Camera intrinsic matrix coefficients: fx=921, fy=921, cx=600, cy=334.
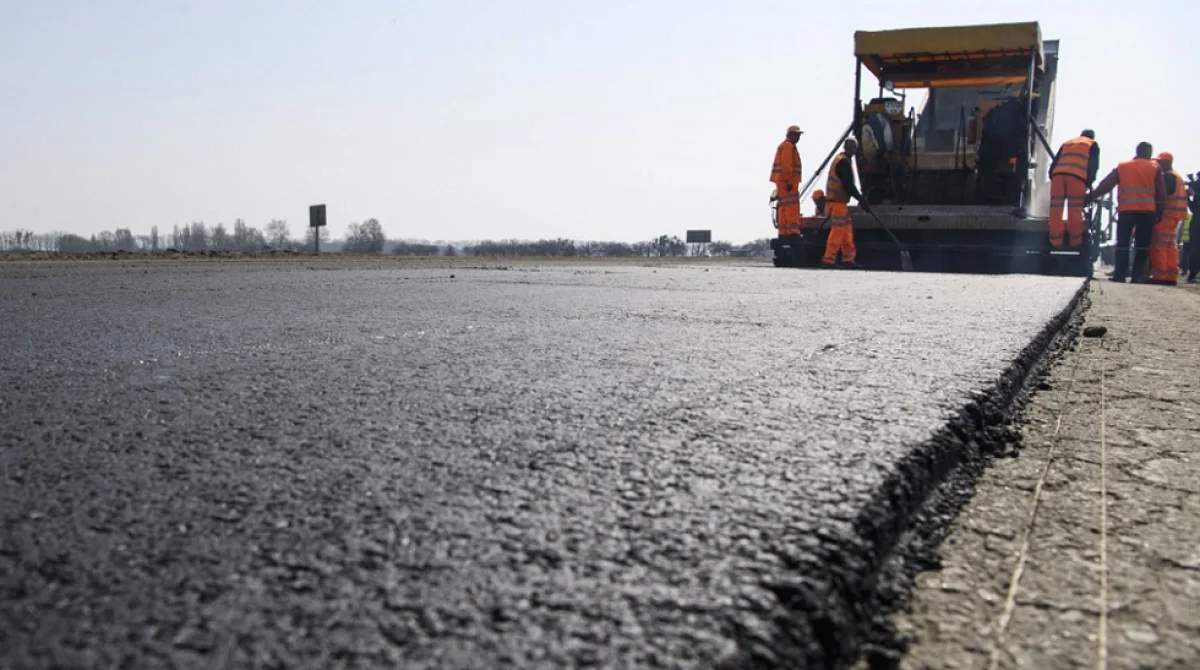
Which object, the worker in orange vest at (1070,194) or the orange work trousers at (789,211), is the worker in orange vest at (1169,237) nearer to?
the worker in orange vest at (1070,194)

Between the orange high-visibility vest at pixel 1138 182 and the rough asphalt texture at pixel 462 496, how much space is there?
1074 cm

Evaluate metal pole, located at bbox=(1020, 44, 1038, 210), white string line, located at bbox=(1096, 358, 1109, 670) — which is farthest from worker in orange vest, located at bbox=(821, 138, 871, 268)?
white string line, located at bbox=(1096, 358, 1109, 670)

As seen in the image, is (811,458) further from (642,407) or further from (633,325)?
(633,325)

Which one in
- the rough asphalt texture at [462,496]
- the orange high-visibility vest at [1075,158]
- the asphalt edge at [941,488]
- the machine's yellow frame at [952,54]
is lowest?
the asphalt edge at [941,488]

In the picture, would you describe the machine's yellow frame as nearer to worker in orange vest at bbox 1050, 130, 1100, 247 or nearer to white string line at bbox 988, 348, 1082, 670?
worker in orange vest at bbox 1050, 130, 1100, 247

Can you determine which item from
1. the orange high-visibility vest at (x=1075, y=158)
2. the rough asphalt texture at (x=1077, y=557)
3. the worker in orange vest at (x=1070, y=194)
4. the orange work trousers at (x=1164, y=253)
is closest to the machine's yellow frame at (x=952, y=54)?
the orange high-visibility vest at (x=1075, y=158)

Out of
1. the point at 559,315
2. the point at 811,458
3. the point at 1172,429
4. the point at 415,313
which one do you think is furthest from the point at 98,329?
the point at 1172,429

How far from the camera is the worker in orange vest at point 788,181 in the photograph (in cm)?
1385

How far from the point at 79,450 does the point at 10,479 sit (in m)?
0.18

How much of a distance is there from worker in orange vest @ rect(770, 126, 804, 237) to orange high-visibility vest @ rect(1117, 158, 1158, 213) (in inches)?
167

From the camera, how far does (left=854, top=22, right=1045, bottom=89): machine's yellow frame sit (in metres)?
12.3

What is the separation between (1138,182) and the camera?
11938 mm

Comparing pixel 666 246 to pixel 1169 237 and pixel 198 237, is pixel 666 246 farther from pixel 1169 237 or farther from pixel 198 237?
pixel 198 237

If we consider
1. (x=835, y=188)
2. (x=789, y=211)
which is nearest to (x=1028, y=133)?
(x=835, y=188)
